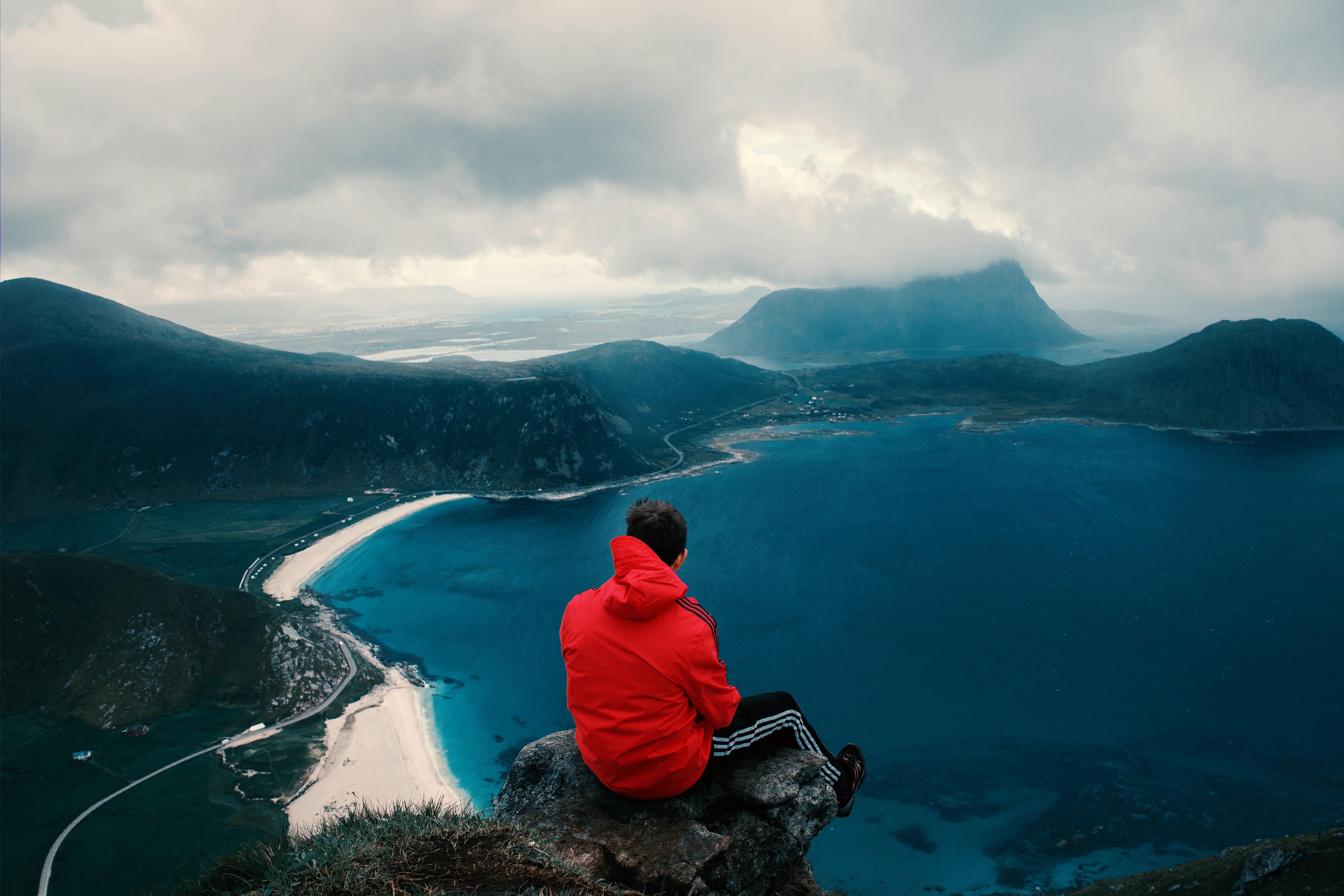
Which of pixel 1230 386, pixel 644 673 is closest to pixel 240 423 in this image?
pixel 644 673

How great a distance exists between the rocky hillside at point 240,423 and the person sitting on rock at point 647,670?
11480 centimetres

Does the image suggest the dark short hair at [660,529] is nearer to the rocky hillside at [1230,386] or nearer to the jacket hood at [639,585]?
the jacket hood at [639,585]

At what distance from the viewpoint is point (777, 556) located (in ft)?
270

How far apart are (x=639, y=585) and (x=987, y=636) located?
2645 inches

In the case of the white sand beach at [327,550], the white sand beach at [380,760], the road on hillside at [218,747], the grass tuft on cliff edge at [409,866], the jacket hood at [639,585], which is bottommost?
the white sand beach at [380,760]

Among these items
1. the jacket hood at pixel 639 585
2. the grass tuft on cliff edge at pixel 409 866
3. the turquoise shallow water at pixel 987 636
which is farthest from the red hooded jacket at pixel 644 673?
the turquoise shallow water at pixel 987 636

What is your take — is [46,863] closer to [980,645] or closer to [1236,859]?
[1236,859]

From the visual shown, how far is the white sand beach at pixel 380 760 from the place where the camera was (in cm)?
4059

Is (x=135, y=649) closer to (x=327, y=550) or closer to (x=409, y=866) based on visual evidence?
(x=327, y=550)

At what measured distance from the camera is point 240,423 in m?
121

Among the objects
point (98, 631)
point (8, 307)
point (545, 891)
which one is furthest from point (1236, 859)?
point (8, 307)

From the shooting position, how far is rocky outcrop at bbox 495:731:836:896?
233 inches

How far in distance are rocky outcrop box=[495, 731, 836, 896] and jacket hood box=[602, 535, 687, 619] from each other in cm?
250

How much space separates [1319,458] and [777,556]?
125m
